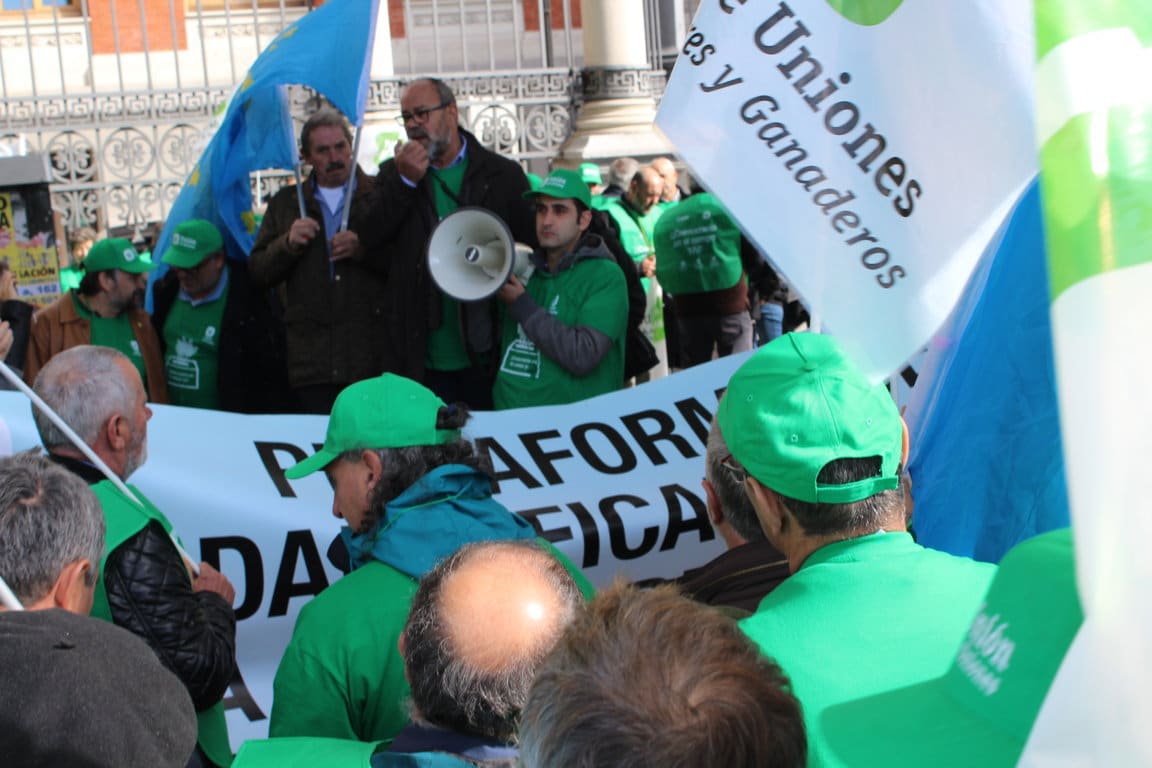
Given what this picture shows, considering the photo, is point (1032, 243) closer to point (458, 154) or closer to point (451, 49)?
point (458, 154)

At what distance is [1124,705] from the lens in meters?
1.09

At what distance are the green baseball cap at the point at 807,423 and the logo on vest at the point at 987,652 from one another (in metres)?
0.66

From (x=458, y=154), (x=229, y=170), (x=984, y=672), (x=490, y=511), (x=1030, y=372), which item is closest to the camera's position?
(x=984, y=672)

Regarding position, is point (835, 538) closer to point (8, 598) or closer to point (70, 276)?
point (8, 598)

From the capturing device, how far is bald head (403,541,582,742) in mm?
1751

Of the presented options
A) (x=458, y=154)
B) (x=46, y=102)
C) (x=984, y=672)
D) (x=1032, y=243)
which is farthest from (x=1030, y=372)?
(x=46, y=102)

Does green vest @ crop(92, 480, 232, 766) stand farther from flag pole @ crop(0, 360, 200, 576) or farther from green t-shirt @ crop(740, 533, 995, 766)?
green t-shirt @ crop(740, 533, 995, 766)

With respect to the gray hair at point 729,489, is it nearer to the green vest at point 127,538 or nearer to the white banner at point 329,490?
the green vest at point 127,538

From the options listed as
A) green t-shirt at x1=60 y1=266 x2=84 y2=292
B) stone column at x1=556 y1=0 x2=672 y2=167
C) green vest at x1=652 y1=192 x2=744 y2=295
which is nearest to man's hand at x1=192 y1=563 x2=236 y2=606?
green vest at x1=652 y1=192 x2=744 y2=295

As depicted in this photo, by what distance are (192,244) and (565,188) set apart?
156 cm

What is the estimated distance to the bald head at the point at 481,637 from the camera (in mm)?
1751

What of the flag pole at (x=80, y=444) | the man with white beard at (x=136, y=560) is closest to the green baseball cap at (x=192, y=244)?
the man with white beard at (x=136, y=560)

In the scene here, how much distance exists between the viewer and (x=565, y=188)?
487 cm

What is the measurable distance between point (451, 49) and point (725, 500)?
2109cm
